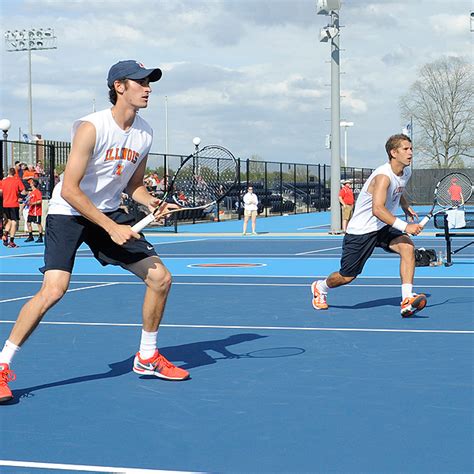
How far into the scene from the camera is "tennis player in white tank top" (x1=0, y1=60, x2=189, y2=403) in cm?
574

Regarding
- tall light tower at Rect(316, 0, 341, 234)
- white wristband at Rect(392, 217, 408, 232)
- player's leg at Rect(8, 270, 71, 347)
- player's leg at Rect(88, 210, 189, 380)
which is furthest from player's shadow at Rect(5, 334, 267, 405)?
tall light tower at Rect(316, 0, 341, 234)

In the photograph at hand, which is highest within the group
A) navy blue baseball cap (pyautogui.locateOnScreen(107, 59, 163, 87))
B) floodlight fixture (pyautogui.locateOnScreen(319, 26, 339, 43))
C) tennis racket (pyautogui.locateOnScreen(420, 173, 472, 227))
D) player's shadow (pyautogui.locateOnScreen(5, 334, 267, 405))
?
floodlight fixture (pyautogui.locateOnScreen(319, 26, 339, 43))

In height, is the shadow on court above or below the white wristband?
below

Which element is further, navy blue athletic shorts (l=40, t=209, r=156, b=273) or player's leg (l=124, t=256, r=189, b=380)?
player's leg (l=124, t=256, r=189, b=380)

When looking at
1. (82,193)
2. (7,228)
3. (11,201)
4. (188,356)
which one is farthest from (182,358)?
(7,228)

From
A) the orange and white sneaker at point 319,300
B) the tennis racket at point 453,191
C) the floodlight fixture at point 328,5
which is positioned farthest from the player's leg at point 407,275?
the floodlight fixture at point 328,5

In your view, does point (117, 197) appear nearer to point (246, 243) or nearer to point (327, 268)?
point (327, 268)

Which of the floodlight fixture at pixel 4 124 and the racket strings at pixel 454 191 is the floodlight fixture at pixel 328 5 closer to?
the floodlight fixture at pixel 4 124

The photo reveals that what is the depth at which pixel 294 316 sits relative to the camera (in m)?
9.42

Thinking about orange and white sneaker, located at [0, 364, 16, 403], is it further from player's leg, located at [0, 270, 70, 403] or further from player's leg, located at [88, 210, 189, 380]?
player's leg, located at [88, 210, 189, 380]

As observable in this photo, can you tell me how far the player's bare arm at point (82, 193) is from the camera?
570cm

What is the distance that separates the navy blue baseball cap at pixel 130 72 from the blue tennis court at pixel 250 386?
194 centimetres

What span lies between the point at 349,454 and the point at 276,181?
42866 millimetres

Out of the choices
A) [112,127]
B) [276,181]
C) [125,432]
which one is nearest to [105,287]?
[112,127]
